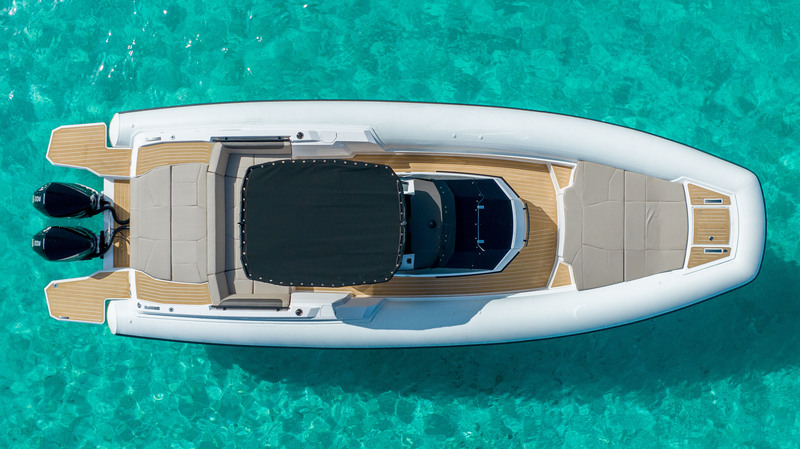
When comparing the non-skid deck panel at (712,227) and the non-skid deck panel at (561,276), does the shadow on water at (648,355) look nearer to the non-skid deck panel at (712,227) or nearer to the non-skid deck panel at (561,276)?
the non-skid deck panel at (561,276)

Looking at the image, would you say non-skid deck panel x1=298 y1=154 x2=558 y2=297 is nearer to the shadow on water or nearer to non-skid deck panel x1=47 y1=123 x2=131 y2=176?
the shadow on water

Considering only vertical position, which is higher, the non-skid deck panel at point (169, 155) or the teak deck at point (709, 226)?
the non-skid deck panel at point (169, 155)

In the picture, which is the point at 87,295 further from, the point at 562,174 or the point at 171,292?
the point at 562,174

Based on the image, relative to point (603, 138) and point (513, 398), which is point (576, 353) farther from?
point (603, 138)

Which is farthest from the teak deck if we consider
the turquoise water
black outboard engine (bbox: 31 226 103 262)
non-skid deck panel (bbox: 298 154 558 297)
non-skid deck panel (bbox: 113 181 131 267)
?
black outboard engine (bbox: 31 226 103 262)

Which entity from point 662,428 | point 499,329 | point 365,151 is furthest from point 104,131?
point 662,428

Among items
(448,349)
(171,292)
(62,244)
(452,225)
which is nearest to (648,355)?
(448,349)

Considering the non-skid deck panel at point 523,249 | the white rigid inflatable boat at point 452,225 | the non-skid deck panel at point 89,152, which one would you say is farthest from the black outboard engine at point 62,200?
the non-skid deck panel at point 523,249
